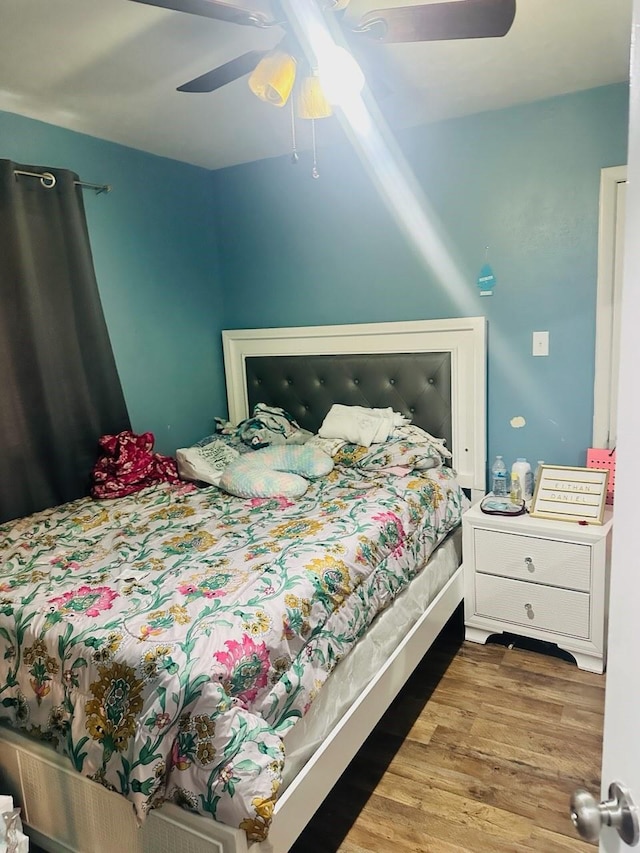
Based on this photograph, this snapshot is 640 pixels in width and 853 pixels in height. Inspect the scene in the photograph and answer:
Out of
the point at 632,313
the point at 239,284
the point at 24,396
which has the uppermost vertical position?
the point at 239,284

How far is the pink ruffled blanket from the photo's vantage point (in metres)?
2.74

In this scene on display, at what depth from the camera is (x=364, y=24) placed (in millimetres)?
1530

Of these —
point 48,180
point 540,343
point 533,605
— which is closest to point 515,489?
point 533,605

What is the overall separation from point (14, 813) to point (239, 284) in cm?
283

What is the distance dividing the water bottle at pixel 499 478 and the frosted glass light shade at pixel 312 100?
1778 millimetres

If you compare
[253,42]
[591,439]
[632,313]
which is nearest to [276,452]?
[591,439]

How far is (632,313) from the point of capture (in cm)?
65

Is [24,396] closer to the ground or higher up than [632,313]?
closer to the ground

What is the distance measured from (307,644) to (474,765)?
82 centimetres

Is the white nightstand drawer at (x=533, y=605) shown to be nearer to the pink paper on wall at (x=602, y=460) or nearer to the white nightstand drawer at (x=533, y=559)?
the white nightstand drawer at (x=533, y=559)

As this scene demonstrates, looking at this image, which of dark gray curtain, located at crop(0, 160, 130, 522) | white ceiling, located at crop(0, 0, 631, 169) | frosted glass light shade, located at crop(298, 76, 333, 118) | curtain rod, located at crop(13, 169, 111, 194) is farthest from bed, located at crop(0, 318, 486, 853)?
frosted glass light shade, located at crop(298, 76, 333, 118)

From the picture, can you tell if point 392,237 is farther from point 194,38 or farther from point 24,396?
point 24,396

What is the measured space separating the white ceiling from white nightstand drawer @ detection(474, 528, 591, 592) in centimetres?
188

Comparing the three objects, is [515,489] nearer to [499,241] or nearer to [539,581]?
[539,581]
